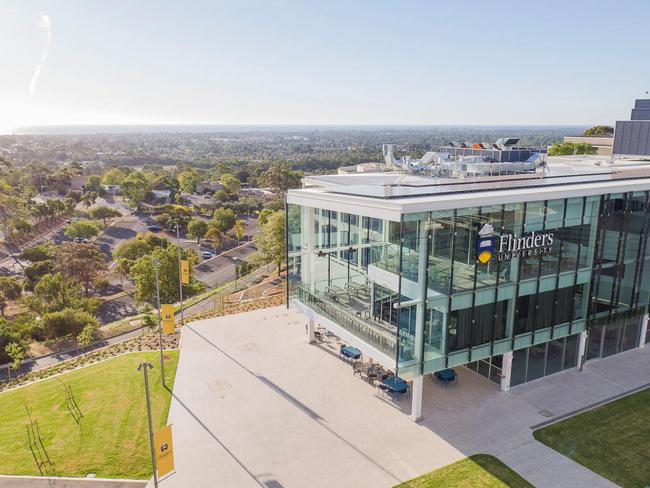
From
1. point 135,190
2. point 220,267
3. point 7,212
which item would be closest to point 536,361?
point 220,267

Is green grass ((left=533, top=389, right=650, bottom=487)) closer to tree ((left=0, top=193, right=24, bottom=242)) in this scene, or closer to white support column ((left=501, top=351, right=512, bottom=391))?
white support column ((left=501, top=351, right=512, bottom=391))

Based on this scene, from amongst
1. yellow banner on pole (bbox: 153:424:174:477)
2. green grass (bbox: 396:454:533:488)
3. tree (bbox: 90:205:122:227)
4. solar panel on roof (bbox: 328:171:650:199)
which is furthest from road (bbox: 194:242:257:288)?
green grass (bbox: 396:454:533:488)

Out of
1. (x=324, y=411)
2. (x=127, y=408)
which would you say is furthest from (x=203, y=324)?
(x=324, y=411)

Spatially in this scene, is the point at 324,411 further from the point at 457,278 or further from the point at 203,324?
the point at 203,324

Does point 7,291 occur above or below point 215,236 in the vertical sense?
below

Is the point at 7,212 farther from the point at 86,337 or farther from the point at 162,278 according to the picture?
the point at 86,337

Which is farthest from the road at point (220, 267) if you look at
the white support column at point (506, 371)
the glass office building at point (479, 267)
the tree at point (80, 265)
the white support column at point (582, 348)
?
the white support column at point (582, 348)

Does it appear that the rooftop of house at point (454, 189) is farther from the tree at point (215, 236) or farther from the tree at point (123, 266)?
the tree at point (215, 236)
